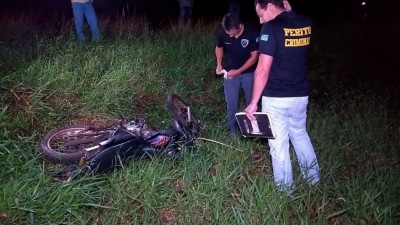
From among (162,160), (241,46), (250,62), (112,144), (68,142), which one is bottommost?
(162,160)

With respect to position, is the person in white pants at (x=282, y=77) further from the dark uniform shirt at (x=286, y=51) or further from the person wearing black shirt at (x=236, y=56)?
the person wearing black shirt at (x=236, y=56)

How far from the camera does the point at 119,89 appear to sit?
6199mm

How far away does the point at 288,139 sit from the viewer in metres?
4.41

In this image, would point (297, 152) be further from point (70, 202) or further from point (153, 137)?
point (70, 202)

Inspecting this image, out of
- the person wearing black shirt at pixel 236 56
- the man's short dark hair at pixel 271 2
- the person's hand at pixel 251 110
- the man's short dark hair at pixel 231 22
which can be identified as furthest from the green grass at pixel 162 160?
the man's short dark hair at pixel 271 2

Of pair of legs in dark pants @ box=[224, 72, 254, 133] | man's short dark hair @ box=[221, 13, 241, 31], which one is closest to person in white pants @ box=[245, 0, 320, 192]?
man's short dark hair @ box=[221, 13, 241, 31]

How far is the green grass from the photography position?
392 centimetres

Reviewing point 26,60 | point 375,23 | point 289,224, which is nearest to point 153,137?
point 289,224

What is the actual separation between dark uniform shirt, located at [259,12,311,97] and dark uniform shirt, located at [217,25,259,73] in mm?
1253

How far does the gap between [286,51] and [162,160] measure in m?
1.50

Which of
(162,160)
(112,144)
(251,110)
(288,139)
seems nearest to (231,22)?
(251,110)

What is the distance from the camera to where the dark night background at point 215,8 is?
1134 cm

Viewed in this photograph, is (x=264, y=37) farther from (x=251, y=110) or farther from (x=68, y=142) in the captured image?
(x=68, y=142)

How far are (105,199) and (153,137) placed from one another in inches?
34.6
